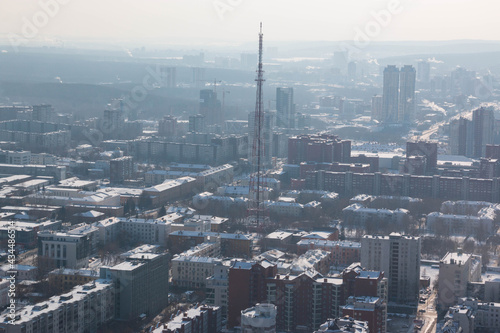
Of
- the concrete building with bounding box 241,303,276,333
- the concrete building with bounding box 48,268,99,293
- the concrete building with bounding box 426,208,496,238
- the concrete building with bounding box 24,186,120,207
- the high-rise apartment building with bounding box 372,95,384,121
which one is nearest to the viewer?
the concrete building with bounding box 241,303,276,333

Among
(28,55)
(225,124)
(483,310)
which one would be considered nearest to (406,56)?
(28,55)

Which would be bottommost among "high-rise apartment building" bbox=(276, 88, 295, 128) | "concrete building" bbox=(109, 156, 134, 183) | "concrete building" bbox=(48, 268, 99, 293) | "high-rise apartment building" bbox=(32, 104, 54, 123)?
"concrete building" bbox=(48, 268, 99, 293)

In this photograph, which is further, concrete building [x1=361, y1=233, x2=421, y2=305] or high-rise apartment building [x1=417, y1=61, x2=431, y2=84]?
high-rise apartment building [x1=417, y1=61, x2=431, y2=84]

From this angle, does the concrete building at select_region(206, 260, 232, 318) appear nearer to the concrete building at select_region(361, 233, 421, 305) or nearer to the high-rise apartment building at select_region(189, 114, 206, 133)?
the concrete building at select_region(361, 233, 421, 305)

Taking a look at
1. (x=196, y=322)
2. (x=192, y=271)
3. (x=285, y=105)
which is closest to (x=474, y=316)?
(x=196, y=322)

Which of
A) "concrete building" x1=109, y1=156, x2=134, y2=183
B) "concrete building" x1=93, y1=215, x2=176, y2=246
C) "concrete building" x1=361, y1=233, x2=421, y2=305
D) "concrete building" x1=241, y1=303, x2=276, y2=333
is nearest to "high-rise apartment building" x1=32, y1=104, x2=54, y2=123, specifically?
"concrete building" x1=109, y1=156, x2=134, y2=183

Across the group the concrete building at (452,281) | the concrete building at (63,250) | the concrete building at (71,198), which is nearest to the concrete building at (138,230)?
the concrete building at (63,250)

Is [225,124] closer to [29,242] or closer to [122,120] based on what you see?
[122,120]
